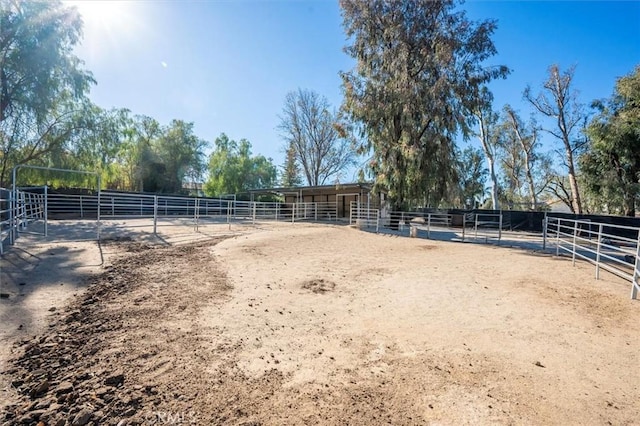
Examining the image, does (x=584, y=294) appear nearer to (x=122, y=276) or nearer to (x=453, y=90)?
(x=122, y=276)

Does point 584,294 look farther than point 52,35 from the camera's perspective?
No

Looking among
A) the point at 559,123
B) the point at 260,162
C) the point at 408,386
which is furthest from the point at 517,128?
the point at 408,386

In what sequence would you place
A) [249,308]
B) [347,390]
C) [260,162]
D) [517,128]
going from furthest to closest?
[260,162], [517,128], [249,308], [347,390]

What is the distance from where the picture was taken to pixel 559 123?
20.1 m

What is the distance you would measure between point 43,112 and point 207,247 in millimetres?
13362

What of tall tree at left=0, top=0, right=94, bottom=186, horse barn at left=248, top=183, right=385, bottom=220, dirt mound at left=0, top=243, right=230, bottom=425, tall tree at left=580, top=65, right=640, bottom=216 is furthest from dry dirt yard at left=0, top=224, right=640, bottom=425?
tall tree at left=580, top=65, right=640, bottom=216

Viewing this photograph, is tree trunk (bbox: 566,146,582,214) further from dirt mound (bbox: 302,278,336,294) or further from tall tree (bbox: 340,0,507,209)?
dirt mound (bbox: 302,278,336,294)

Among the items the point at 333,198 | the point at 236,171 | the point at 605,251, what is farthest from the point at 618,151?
the point at 236,171

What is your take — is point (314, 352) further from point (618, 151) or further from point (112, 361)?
point (618, 151)

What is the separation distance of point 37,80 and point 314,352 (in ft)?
59.4

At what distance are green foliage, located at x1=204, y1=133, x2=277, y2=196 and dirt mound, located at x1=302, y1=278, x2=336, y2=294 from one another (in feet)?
83.4

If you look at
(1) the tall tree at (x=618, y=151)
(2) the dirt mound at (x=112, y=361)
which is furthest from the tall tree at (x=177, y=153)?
(1) the tall tree at (x=618, y=151)

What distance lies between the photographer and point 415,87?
1278 centimetres

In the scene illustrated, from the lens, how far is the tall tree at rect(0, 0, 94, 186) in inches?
485
